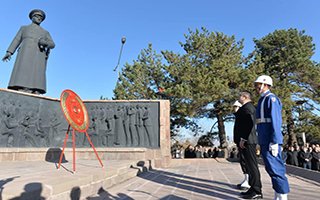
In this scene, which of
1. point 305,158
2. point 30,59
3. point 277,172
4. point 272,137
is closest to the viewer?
point 277,172

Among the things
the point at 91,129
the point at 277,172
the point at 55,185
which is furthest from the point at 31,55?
the point at 277,172

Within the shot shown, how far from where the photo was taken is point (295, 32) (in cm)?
2423

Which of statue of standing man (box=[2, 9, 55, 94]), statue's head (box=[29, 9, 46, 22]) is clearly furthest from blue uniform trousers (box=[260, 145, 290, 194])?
statue's head (box=[29, 9, 46, 22])

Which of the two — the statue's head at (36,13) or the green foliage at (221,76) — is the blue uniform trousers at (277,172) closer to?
the statue's head at (36,13)

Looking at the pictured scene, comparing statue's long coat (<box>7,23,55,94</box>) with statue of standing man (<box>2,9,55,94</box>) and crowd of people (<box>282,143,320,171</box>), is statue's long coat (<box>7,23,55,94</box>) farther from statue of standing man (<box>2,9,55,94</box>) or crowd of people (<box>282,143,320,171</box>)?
crowd of people (<box>282,143,320,171</box>)

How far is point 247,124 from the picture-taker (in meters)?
4.68

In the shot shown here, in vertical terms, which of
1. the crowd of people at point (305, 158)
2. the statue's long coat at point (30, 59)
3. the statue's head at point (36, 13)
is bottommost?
the crowd of people at point (305, 158)

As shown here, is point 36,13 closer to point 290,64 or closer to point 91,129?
point 91,129

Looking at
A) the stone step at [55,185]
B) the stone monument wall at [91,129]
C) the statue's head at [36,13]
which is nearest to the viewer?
the stone step at [55,185]

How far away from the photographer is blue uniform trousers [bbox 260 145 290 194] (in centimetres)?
322

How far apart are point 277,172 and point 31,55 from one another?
9.71m

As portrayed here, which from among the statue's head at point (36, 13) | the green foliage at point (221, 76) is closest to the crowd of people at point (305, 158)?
the green foliage at point (221, 76)

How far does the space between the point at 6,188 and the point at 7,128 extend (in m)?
6.37

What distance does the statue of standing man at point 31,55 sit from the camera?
942cm
